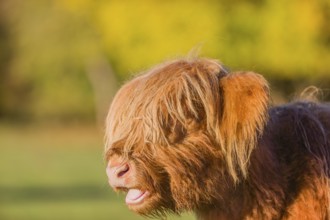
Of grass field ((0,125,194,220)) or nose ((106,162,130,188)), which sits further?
grass field ((0,125,194,220))

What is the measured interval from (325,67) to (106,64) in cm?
2955

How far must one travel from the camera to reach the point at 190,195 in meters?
5.69

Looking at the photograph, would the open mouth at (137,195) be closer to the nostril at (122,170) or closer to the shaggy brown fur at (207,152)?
the shaggy brown fur at (207,152)

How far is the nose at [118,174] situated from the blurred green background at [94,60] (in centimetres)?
108

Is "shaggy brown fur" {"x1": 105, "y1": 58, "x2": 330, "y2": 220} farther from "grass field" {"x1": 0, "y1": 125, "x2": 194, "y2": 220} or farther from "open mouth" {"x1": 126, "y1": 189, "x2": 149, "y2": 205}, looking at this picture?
"grass field" {"x1": 0, "y1": 125, "x2": 194, "y2": 220}

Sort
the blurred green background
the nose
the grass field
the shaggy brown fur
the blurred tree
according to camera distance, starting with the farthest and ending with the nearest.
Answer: the blurred tree
the blurred green background
the grass field
the shaggy brown fur
the nose

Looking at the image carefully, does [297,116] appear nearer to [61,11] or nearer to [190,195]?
[190,195]

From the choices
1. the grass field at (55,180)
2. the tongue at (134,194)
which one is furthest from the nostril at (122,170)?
the grass field at (55,180)

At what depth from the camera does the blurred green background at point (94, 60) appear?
90.6ft

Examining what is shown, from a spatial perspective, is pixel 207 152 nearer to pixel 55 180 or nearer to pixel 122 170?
pixel 122 170

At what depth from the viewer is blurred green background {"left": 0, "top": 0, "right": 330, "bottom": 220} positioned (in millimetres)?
27609

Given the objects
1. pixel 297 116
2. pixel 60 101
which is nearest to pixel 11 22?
pixel 60 101

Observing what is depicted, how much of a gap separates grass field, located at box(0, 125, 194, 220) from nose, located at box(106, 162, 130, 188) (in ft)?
9.75

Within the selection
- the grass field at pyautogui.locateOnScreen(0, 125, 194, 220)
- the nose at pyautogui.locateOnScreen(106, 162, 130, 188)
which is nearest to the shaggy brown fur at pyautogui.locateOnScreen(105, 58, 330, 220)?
the nose at pyautogui.locateOnScreen(106, 162, 130, 188)
